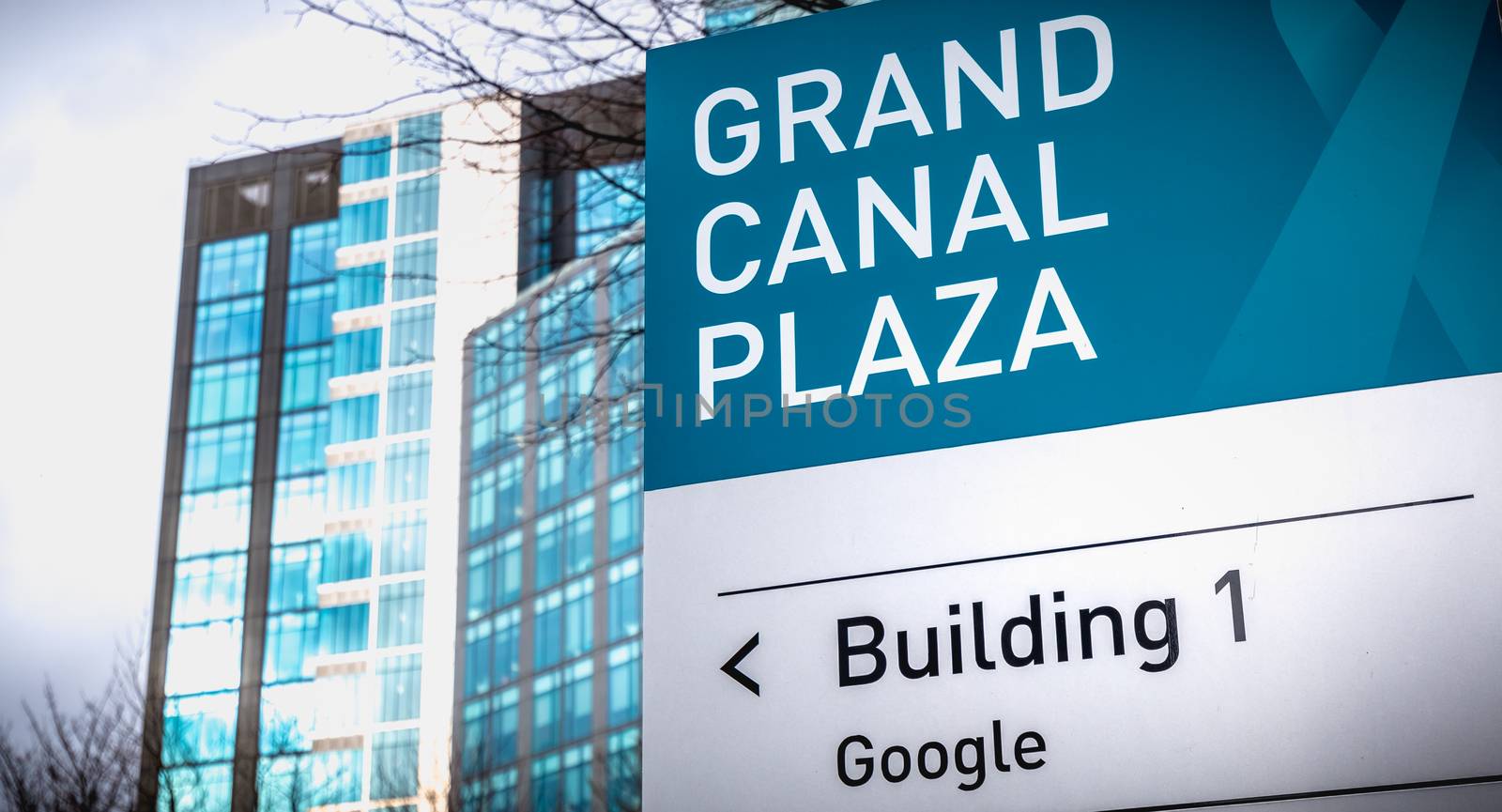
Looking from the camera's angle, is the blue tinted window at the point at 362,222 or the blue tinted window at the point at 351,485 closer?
the blue tinted window at the point at 351,485

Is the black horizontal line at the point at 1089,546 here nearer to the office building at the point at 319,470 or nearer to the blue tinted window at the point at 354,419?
the office building at the point at 319,470

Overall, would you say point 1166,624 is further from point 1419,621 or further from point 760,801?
point 760,801

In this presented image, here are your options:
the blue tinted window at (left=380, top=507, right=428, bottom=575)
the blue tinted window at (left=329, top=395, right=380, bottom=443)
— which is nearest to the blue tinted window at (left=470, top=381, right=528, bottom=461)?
the blue tinted window at (left=380, top=507, right=428, bottom=575)

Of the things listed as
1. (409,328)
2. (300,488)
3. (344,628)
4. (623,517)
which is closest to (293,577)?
(300,488)

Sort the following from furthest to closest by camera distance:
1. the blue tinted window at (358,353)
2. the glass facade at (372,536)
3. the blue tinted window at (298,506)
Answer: the blue tinted window at (298,506)
the blue tinted window at (358,353)
the glass facade at (372,536)

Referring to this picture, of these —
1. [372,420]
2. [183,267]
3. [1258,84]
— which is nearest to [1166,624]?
[1258,84]

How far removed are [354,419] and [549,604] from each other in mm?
23601

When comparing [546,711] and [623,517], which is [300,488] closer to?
[546,711]

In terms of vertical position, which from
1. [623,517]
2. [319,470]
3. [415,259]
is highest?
[415,259]

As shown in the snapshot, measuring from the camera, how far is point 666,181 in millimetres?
3441

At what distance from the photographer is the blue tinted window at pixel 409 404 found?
88000 millimetres

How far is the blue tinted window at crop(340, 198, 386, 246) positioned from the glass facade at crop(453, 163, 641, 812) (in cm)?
1535

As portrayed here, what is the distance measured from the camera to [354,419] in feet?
301

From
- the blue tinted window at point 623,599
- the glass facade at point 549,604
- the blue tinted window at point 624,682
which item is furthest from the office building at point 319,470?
the blue tinted window at point 623,599
